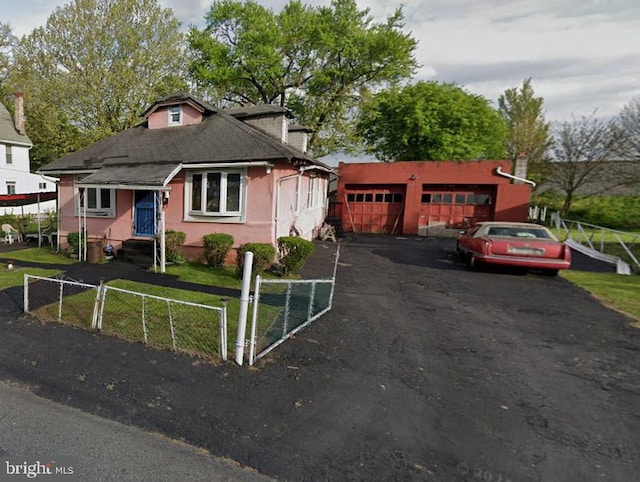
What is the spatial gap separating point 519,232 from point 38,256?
1637 centimetres

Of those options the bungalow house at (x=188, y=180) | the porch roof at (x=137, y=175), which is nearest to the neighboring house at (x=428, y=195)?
the bungalow house at (x=188, y=180)

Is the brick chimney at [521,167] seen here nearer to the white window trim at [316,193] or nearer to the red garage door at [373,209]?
the red garage door at [373,209]

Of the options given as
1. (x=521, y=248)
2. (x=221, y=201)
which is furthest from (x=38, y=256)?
(x=521, y=248)

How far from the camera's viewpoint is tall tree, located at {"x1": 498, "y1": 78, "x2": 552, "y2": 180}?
30.5 meters

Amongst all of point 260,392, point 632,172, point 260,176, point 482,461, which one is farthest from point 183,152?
point 632,172

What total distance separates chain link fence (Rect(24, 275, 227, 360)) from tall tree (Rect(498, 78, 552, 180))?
2993 centimetres

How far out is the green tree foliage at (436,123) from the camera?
93.2 feet

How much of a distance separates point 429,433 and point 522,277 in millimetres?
8130

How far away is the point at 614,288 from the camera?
8414 millimetres

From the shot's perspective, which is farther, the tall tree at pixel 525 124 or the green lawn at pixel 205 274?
the tall tree at pixel 525 124

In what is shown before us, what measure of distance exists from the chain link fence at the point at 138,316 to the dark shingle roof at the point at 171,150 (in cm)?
384

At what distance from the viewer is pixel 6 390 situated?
12.9 ft

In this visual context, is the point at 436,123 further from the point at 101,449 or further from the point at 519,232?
the point at 101,449

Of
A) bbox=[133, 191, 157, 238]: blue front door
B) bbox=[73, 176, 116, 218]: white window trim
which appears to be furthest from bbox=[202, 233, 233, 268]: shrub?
bbox=[73, 176, 116, 218]: white window trim
